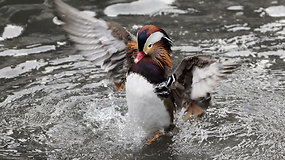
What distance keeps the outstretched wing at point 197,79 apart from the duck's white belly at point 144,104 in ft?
0.62

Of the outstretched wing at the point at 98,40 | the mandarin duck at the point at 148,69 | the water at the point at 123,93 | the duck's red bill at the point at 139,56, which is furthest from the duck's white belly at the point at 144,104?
the outstretched wing at the point at 98,40

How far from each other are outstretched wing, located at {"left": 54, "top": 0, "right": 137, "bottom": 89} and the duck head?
521 millimetres

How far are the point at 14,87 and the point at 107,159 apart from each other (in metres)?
1.94

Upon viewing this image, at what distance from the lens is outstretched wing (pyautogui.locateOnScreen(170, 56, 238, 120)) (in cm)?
424

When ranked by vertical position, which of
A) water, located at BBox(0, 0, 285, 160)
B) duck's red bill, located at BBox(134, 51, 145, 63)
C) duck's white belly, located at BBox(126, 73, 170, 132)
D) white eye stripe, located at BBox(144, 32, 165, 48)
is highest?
white eye stripe, located at BBox(144, 32, 165, 48)

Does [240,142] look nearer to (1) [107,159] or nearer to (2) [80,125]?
(1) [107,159]

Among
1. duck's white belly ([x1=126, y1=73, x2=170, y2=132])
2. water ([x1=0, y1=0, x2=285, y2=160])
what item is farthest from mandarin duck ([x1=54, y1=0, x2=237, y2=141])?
water ([x1=0, y1=0, x2=285, y2=160])

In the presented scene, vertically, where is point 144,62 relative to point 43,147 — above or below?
above

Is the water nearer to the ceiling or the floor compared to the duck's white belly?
nearer to the floor

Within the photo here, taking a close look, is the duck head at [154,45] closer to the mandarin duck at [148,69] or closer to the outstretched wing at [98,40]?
the mandarin duck at [148,69]

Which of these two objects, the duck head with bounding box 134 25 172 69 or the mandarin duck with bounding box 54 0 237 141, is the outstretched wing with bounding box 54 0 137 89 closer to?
the mandarin duck with bounding box 54 0 237 141

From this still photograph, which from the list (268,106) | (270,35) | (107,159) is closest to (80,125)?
(107,159)

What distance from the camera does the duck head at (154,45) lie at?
15.6 feet

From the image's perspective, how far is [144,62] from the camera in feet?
15.8
